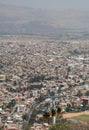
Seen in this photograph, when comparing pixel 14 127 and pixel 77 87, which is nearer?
pixel 14 127

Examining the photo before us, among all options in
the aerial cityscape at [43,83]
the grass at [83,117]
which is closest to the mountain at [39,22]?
the aerial cityscape at [43,83]

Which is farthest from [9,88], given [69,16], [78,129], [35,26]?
[69,16]

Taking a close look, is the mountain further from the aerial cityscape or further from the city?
the city

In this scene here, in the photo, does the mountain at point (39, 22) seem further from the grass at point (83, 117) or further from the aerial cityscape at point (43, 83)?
the grass at point (83, 117)

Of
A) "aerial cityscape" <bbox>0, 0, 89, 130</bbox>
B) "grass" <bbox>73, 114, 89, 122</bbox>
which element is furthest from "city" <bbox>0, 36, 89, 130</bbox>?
"grass" <bbox>73, 114, 89, 122</bbox>

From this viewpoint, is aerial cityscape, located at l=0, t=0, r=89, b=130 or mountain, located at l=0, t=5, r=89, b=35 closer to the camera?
aerial cityscape, located at l=0, t=0, r=89, b=130

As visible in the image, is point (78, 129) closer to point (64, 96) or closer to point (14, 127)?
point (14, 127)

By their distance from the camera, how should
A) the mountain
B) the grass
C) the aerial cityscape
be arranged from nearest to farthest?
1. the aerial cityscape
2. the grass
3. the mountain
